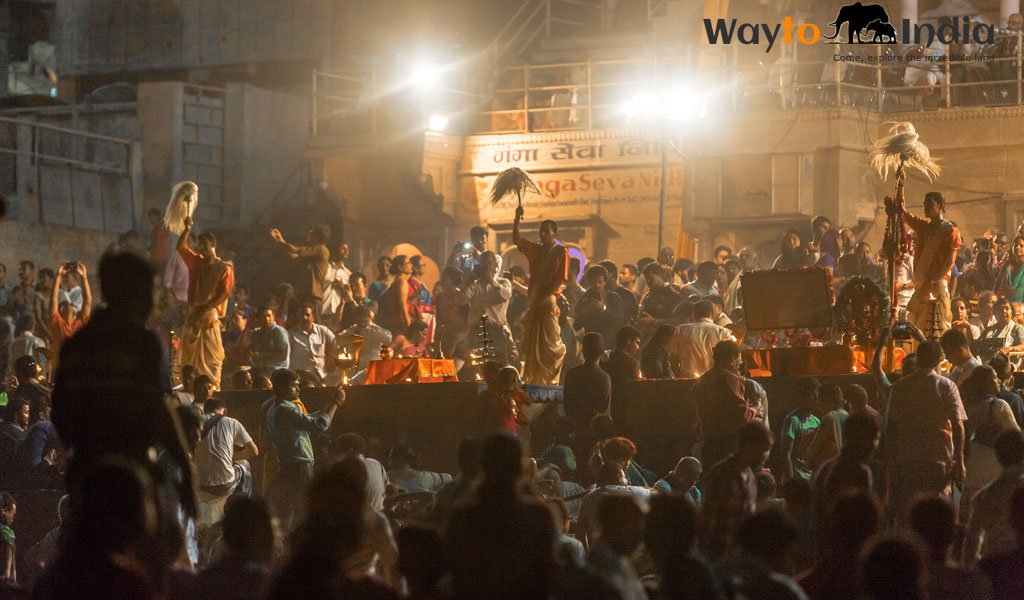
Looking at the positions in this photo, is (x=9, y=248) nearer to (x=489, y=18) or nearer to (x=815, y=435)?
(x=489, y=18)

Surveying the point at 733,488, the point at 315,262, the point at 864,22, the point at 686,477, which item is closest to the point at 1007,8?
the point at 864,22

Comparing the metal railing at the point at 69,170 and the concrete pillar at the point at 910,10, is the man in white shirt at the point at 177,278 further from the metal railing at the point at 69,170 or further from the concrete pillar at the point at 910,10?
the concrete pillar at the point at 910,10

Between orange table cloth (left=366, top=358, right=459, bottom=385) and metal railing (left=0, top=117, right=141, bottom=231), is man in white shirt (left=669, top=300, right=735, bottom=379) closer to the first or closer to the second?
orange table cloth (left=366, top=358, right=459, bottom=385)

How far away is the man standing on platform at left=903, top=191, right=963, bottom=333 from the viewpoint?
1483 centimetres

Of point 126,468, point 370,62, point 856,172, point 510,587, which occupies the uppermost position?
point 370,62

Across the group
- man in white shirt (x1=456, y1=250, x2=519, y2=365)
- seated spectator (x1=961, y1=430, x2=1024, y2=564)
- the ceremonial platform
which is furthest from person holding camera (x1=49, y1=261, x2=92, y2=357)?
seated spectator (x1=961, y1=430, x2=1024, y2=564)

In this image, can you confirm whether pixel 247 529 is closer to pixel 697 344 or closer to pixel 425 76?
pixel 697 344

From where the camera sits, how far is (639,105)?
27.0 metres

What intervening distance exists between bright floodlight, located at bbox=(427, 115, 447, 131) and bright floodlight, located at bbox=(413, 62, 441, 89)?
504 millimetres

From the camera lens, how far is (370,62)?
3011cm

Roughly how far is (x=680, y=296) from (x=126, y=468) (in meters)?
12.6

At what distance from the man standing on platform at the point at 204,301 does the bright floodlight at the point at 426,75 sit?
482 inches

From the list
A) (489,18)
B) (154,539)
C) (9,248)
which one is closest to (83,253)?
(9,248)

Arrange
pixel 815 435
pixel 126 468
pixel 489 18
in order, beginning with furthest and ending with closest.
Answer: pixel 489 18, pixel 815 435, pixel 126 468
